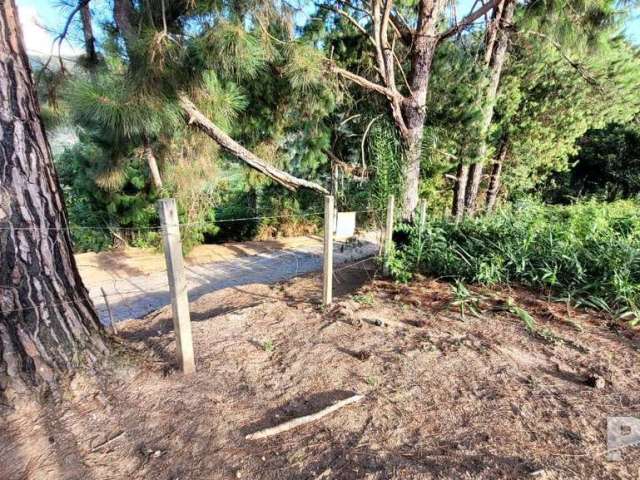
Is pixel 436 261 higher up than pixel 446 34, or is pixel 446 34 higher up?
pixel 446 34

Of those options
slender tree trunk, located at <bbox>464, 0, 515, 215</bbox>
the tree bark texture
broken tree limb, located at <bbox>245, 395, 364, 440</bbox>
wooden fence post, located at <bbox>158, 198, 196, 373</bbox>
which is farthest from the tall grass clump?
wooden fence post, located at <bbox>158, 198, 196, 373</bbox>

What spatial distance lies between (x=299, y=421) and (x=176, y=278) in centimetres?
90

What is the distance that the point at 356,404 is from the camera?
58.5 inches

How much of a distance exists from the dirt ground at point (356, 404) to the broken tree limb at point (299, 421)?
24 millimetres

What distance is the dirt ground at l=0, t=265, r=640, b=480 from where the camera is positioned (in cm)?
117

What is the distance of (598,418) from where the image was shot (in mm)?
1388

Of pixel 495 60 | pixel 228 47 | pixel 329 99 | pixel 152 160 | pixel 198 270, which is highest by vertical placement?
pixel 495 60

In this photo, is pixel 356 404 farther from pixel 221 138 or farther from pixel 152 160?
pixel 152 160

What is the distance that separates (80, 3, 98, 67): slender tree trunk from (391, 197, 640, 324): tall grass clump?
345 centimetres

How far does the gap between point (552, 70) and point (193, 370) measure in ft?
22.2

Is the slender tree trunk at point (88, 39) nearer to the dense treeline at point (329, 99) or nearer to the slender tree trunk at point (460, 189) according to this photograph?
the dense treeline at point (329, 99)

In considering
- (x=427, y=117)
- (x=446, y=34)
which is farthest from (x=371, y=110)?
(x=446, y=34)

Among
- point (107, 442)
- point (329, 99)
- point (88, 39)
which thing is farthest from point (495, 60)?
point (107, 442)

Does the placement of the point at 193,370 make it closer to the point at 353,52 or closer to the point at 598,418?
the point at 598,418
